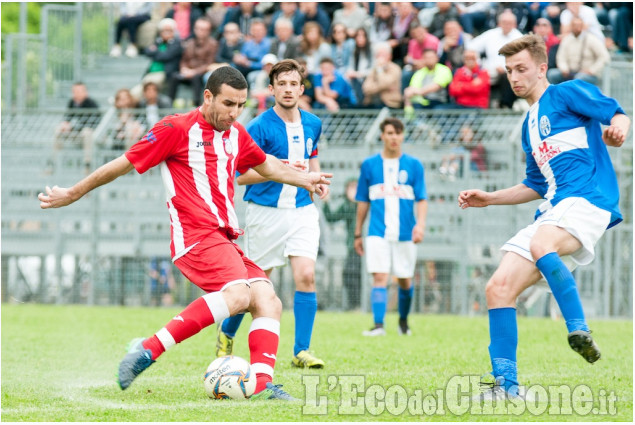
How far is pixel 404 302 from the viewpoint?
1182 cm

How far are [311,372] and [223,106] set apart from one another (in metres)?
2.45

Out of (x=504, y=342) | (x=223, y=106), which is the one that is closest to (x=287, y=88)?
(x=223, y=106)

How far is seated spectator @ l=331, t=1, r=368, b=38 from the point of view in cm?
1845

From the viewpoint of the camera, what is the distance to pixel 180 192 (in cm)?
638

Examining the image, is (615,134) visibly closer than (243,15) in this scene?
Yes

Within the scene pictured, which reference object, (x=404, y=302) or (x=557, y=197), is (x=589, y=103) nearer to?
(x=557, y=197)

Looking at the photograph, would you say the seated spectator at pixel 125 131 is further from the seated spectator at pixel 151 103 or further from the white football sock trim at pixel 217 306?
the white football sock trim at pixel 217 306

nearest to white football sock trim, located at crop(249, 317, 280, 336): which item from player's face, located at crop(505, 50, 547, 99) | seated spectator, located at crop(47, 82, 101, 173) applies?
player's face, located at crop(505, 50, 547, 99)

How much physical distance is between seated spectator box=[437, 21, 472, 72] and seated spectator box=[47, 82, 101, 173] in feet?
20.7

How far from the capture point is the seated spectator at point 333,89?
1708 cm

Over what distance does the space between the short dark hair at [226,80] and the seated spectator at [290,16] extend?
492 inches

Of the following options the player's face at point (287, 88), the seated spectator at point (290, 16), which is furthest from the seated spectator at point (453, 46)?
the player's face at point (287, 88)

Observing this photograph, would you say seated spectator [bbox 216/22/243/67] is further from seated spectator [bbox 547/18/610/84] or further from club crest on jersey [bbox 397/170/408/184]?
club crest on jersey [bbox 397/170/408/184]

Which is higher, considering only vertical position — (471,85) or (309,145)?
(471,85)
